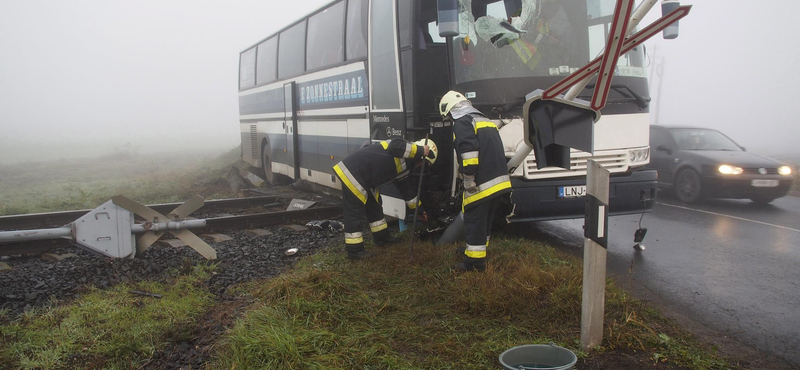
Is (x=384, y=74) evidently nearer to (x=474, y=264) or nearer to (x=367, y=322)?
(x=474, y=264)

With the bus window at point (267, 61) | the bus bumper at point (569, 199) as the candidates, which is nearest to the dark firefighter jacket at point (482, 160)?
the bus bumper at point (569, 199)

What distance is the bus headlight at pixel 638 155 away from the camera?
21.4 ft

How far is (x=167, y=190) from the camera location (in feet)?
42.1

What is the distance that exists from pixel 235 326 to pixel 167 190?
9.84 meters

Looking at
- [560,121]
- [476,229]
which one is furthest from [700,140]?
[560,121]

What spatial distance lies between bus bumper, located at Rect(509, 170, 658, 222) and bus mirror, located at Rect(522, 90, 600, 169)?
102 inches

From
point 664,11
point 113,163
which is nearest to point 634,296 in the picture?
point 664,11

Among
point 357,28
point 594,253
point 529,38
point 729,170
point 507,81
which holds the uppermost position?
point 357,28

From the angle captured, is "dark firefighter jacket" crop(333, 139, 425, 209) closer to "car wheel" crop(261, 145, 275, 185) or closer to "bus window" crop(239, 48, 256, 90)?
"car wheel" crop(261, 145, 275, 185)

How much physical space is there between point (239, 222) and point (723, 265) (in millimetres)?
6039

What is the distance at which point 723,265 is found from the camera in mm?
6188

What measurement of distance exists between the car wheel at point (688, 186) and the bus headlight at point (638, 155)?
4.74 m

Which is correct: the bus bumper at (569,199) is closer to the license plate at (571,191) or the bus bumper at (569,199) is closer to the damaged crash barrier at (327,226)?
the license plate at (571,191)

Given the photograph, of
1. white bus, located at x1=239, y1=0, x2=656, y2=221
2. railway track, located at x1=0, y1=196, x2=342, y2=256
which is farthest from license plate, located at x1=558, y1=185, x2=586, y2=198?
railway track, located at x1=0, y1=196, x2=342, y2=256
